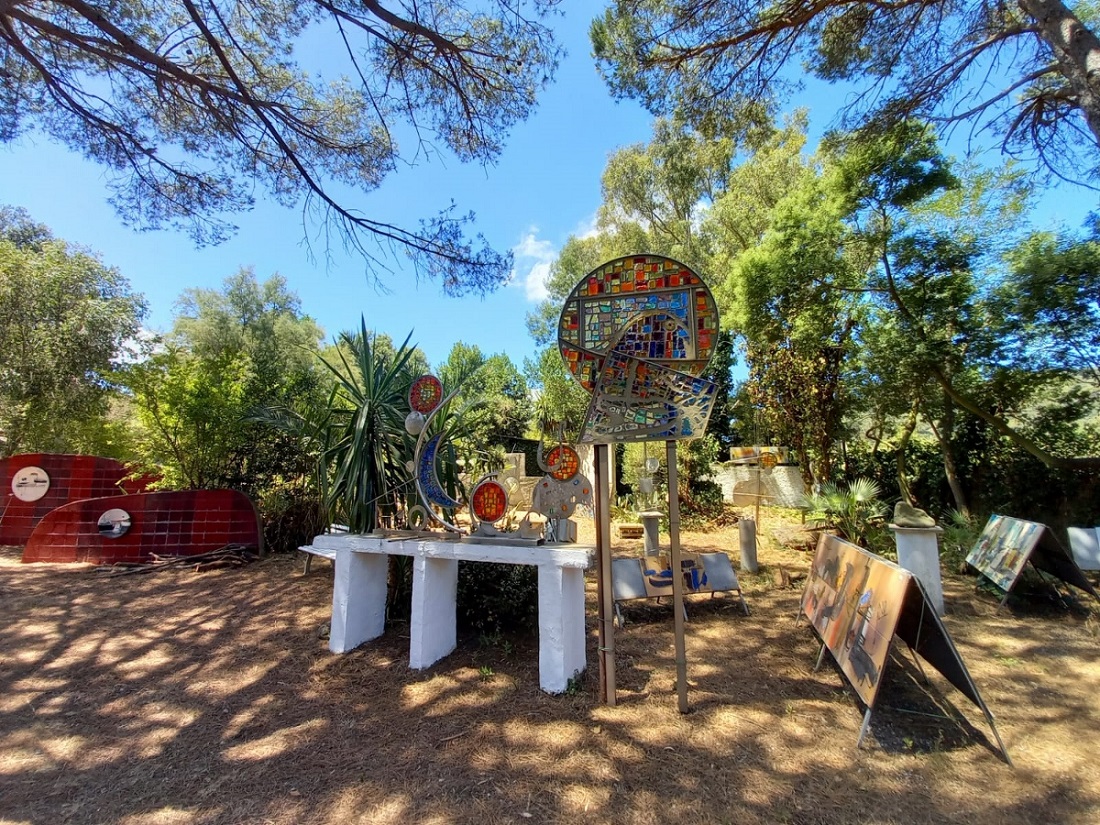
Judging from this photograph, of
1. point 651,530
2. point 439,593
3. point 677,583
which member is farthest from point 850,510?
point 439,593

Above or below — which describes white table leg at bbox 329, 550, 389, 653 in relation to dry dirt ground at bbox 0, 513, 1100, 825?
above

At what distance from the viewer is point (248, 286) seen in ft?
74.7

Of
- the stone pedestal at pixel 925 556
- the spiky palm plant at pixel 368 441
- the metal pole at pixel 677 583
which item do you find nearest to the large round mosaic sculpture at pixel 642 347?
the metal pole at pixel 677 583

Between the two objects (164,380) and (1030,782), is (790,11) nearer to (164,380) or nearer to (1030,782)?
(1030,782)

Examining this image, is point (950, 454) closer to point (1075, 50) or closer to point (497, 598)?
point (1075, 50)

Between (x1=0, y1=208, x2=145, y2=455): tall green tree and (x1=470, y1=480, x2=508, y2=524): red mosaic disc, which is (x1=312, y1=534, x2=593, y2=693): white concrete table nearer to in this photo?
(x1=470, y1=480, x2=508, y2=524): red mosaic disc

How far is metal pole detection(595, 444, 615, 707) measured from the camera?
2740mm

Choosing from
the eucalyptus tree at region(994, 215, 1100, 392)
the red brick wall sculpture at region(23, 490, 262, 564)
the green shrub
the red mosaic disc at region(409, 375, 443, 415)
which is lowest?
the green shrub

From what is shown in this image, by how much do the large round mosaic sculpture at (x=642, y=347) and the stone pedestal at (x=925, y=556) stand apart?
327 cm

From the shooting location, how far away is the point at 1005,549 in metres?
4.79

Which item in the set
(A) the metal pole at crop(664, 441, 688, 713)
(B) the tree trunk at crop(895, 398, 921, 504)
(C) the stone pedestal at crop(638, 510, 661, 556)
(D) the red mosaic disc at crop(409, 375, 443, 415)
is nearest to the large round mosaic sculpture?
(A) the metal pole at crop(664, 441, 688, 713)

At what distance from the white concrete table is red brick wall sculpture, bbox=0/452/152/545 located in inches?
255

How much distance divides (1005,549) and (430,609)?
18.0 feet

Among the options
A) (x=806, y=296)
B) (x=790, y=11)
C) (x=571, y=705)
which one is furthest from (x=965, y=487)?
(x=571, y=705)
